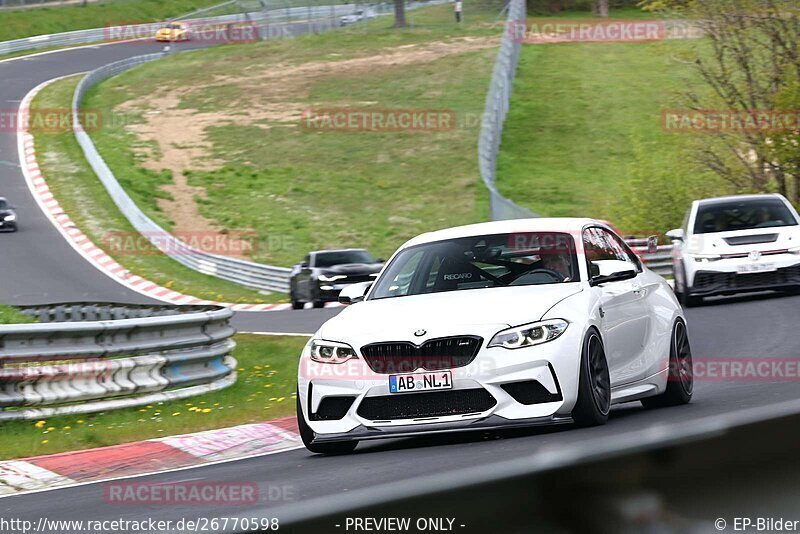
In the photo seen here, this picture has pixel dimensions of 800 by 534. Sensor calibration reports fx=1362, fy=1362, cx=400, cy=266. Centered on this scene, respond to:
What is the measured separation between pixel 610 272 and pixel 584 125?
148ft

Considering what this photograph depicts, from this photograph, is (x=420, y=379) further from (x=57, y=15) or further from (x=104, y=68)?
(x=57, y=15)

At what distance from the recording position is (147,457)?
974 cm

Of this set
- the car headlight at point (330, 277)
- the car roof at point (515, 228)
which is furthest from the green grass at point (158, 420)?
the car headlight at point (330, 277)

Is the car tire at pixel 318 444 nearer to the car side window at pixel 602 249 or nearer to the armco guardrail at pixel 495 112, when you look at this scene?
the car side window at pixel 602 249

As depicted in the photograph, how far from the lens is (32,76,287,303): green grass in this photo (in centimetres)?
3162

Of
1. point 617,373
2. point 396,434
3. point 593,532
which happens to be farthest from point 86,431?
point 593,532

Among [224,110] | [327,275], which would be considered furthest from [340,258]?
[224,110]

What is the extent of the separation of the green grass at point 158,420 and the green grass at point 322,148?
22706mm

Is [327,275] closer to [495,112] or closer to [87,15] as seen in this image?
[495,112]

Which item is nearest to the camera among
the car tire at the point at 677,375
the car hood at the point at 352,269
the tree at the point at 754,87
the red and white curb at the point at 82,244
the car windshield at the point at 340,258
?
the car tire at the point at 677,375

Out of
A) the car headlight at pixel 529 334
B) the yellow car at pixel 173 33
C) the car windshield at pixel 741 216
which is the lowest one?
the yellow car at pixel 173 33

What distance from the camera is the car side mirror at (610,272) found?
8.90 m

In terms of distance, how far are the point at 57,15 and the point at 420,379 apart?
7489 cm

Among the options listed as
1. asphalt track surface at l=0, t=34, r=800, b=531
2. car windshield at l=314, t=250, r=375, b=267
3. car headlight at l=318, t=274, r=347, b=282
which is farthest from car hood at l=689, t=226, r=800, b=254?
car windshield at l=314, t=250, r=375, b=267
